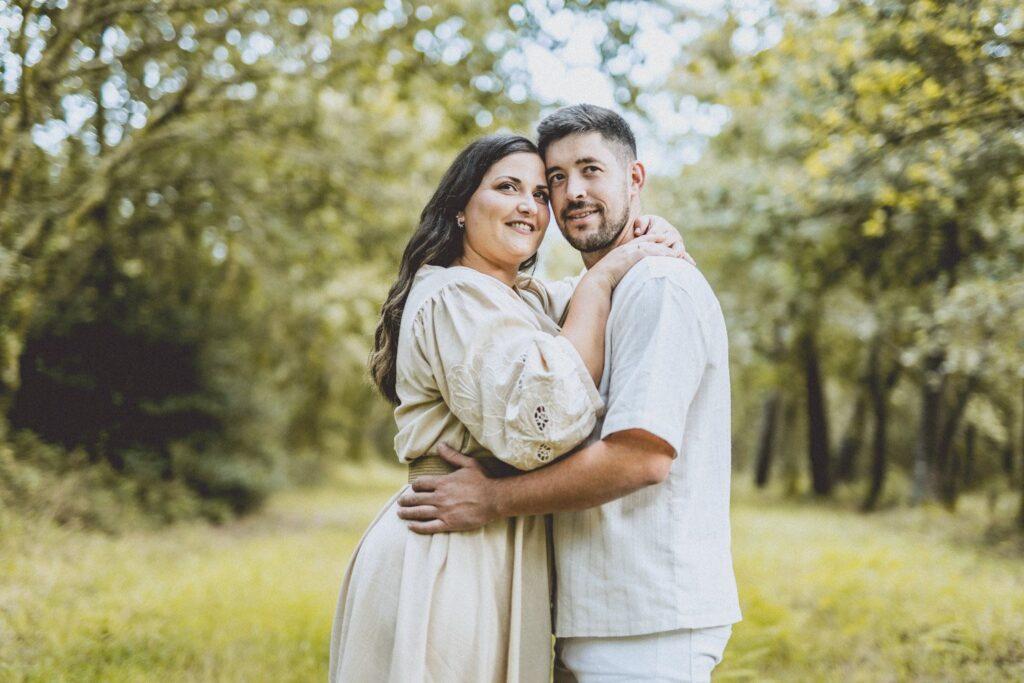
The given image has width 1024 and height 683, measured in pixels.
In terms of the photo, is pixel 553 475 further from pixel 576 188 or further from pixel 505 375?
pixel 576 188

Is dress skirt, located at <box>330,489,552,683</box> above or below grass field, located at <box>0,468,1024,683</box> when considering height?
above

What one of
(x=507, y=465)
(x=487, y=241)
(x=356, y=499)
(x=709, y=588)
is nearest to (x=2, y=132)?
(x=487, y=241)

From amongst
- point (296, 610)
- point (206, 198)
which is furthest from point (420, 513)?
point (206, 198)

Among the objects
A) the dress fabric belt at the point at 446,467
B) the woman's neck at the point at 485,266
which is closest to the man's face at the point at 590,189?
the woman's neck at the point at 485,266

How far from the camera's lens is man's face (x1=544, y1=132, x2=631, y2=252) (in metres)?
2.54

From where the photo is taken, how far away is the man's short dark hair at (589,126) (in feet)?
8.39

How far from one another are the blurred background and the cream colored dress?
1.00 meters

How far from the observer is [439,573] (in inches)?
87.5

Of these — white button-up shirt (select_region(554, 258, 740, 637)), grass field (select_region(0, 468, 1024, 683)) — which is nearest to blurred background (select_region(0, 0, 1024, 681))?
grass field (select_region(0, 468, 1024, 683))

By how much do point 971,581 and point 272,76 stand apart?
7615 mm

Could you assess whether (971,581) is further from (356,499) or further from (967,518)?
(356,499)

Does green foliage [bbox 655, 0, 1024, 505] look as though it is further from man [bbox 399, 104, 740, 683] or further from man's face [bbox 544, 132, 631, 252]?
man [bbox 399, 104, 740, 683]

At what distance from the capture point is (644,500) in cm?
214

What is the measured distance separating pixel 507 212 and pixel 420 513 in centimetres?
95
